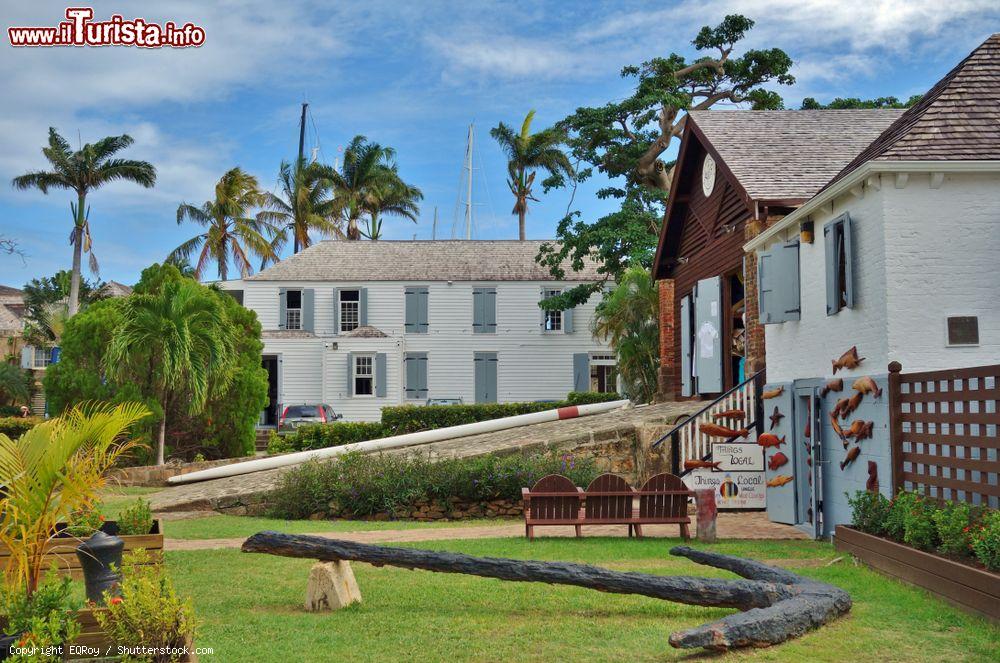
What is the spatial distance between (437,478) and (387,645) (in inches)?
338

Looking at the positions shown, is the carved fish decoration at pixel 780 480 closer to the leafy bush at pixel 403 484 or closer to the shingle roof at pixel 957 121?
the leafy bush at pixel 403 484

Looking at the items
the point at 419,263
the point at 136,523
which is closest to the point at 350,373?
the point at 419,263

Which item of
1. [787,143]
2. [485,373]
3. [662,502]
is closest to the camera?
[662,502]

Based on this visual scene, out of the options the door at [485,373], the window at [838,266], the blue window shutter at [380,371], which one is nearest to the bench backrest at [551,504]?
the window at [838,266]

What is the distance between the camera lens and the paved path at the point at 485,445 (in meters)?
15.7

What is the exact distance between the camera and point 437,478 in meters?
14.9

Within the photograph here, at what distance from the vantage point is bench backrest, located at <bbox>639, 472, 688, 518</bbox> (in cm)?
1174

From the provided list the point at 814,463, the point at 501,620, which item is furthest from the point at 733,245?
the point at 501,620

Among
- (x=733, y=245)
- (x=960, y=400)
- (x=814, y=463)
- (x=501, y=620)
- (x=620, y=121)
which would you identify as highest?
(x=620, y=121)

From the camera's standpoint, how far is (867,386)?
9.88m

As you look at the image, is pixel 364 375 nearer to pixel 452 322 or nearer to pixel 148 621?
pixel 452 322

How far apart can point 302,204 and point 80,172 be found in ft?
36.0

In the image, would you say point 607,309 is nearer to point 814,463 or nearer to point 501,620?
point 814,463

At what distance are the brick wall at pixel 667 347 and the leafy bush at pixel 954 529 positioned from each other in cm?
1382
